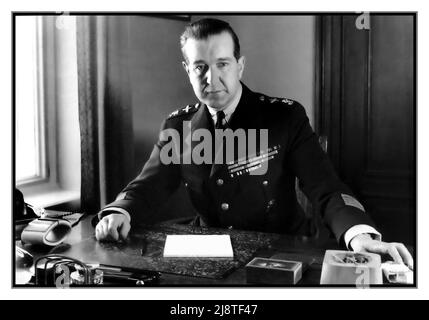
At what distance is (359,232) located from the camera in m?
1.32

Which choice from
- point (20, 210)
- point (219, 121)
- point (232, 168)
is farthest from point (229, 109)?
point (20, 210)

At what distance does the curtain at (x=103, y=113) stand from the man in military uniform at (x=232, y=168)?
0.05 meters

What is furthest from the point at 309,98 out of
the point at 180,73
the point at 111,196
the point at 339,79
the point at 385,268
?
the point at 111,196

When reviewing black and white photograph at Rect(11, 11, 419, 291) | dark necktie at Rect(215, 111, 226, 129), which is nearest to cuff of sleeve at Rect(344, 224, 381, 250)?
black and white photograph at Rect(11, 11, 419, 291)

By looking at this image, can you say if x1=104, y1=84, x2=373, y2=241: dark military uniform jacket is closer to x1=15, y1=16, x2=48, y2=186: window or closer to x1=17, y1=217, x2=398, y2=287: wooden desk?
x1=17, y1=217, x2=398, y2=287: wooden desk

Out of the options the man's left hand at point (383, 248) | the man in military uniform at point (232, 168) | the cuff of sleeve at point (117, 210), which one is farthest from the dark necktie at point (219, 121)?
the man's left hand at point (383, 248)

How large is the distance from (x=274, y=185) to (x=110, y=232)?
1.50 feet

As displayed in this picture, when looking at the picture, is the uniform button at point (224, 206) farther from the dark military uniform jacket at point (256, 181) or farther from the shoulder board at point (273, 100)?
the shoulder board at point (273, 100)

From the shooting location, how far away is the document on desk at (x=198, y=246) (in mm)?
1272

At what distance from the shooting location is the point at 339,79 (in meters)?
1.42

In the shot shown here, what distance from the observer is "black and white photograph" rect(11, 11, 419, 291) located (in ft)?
4.51

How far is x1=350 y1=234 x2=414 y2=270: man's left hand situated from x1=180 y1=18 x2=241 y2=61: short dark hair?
57 centimetres
